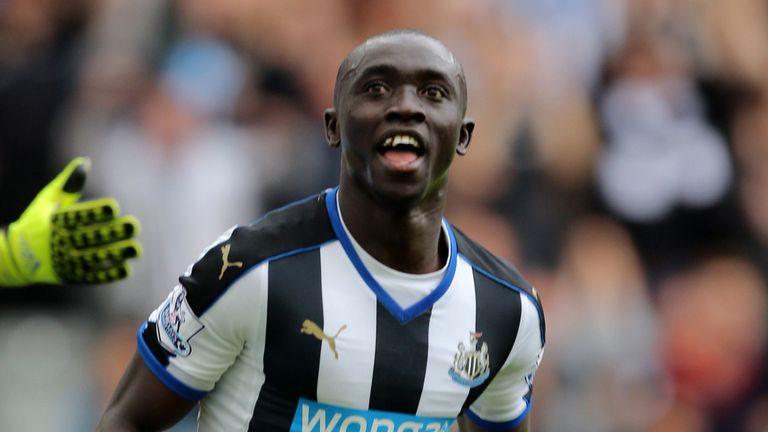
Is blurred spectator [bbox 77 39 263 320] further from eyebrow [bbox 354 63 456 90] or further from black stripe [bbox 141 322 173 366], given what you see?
eyebrow [bbox 354 63 456 90]

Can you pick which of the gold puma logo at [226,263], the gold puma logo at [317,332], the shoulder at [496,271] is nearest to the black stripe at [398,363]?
the gold puma logo at [317,332]

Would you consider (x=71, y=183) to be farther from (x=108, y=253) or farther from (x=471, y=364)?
(x=471, y=364)

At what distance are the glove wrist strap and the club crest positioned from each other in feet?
5.75

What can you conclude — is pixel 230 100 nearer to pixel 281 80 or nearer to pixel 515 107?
pixel 281 80

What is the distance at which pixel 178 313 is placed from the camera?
10.8 ft

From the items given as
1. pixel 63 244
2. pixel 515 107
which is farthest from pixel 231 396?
pixel 515 107

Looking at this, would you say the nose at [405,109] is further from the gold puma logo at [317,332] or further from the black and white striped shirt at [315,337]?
the gold puma logo at [317,332]

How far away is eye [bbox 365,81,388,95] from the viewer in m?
3.26

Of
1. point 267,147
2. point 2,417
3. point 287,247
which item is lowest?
point 2,417

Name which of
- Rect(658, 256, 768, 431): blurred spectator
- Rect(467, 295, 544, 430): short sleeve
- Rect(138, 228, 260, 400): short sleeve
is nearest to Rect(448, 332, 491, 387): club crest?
Rect(467, 295, 544, 430): short sleeve

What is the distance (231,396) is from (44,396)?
3.18 metres

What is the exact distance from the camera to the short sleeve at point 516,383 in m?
3.57

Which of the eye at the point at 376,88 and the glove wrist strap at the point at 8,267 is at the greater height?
the eye at the point at 376,88

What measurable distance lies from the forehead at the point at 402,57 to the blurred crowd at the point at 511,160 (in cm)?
335
